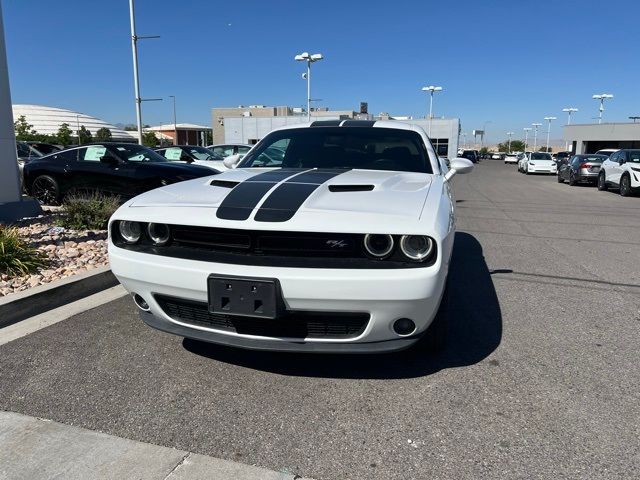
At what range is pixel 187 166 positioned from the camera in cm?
941

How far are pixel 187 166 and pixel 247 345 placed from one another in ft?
24.0

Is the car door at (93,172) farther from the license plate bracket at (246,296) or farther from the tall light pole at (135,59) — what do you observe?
the tall light pole at (135,59)

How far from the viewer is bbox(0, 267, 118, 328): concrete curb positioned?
3832 millimetres

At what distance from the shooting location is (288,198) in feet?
9.24

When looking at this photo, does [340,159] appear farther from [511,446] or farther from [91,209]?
[91,209]

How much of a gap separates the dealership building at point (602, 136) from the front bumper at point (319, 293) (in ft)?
179

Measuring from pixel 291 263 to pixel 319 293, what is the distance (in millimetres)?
227

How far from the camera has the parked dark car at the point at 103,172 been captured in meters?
9.03

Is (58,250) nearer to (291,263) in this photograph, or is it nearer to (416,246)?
(291,263)

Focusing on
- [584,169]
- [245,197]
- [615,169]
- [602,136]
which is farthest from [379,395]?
[602,136]

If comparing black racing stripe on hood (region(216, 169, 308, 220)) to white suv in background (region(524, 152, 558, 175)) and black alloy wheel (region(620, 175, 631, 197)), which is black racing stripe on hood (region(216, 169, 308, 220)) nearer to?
black alloy wheel (region(620, 175, 631, 197))

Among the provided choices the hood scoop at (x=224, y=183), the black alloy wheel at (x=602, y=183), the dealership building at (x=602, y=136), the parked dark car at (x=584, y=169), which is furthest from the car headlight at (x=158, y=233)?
the dealership building at (x=602, y=136)

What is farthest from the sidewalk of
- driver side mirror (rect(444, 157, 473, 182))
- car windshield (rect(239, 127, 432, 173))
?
driver side mirror (rect(444, 157, 473, 182))

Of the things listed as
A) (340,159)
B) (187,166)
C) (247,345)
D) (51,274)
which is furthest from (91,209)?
(247,345)
